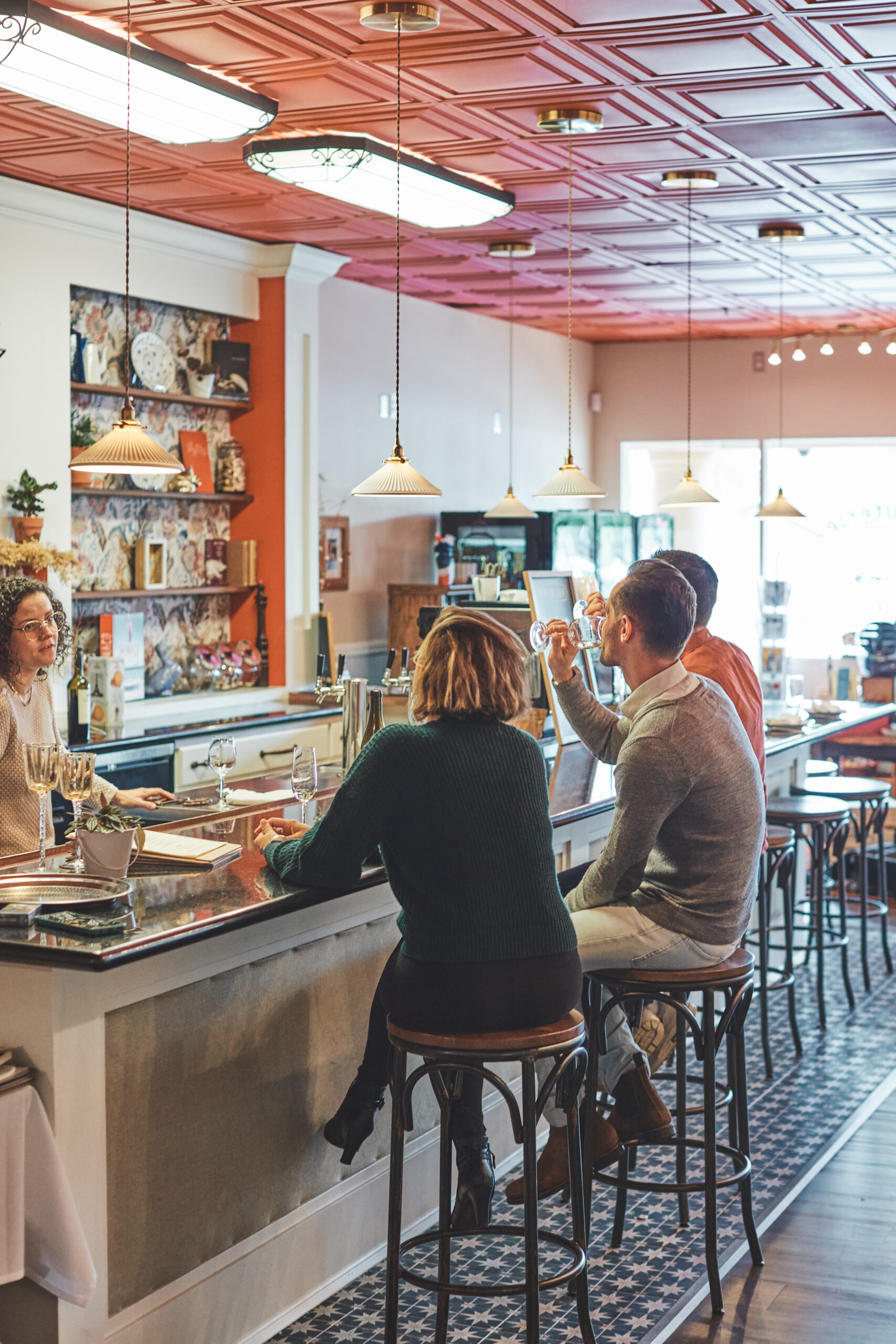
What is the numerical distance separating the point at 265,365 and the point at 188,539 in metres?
0.87

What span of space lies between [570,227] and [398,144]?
1.94 meters

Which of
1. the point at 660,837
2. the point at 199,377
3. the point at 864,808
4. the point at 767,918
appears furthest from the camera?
the point at 199,377

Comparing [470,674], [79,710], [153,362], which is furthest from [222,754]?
[153,362]

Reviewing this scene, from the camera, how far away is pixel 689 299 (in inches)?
324

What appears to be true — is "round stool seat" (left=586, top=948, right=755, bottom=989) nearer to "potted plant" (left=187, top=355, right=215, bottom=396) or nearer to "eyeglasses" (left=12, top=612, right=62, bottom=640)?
"eyeglasses" (left=12, top=612, right=62, bottom=640)

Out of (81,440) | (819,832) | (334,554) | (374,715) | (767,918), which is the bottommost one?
(767,918)

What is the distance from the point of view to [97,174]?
5223 mm

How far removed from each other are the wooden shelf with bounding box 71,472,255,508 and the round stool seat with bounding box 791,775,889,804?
9.24 feet

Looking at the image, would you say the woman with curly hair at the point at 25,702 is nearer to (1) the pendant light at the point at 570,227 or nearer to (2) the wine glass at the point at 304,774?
(2) the wine glass at the point at 304,774

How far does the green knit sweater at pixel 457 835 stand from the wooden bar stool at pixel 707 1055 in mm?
584

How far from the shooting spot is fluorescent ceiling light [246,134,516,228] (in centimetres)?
433

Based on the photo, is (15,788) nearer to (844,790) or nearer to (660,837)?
(660,837)

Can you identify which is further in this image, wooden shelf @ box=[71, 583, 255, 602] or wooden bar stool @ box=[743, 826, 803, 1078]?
wooden shelf @ box=[71, 583, 255, 602]

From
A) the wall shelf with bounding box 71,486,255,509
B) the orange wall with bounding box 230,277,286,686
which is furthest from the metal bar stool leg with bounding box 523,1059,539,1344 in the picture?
the orange wall with bounding box 230,277,286,686
